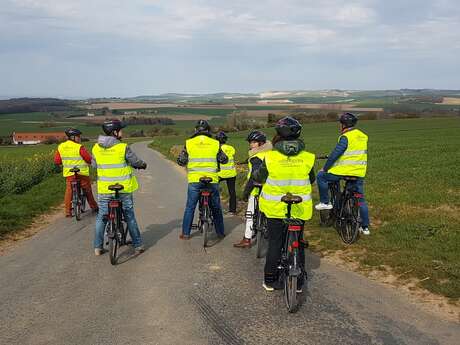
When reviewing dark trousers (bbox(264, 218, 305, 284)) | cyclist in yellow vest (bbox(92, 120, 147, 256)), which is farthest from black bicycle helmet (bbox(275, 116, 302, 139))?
cyclist in yellow vest (bbox(92, 120, 147, 256))

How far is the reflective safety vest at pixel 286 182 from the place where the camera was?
5168mm

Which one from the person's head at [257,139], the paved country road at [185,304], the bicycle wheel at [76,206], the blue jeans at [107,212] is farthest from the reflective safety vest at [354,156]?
the bicycle wheel at [76,206]

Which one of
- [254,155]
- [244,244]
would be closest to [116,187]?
[254,155]

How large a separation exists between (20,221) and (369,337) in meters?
8.39

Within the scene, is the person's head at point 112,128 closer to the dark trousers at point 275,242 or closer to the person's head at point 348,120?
the dark trousers at point 275,242

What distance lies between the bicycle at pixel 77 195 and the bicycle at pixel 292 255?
6872mm

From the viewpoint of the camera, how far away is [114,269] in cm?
671

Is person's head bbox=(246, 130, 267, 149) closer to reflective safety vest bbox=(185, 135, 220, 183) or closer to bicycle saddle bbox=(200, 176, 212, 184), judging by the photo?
reflective safety vest bbox=(185, 135, 220, 183)

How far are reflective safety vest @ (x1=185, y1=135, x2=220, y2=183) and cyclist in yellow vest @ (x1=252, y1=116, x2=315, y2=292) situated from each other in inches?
106

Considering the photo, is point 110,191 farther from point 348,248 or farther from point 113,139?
point 348,248

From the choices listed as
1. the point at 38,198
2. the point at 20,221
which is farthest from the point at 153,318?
the point at 38,198

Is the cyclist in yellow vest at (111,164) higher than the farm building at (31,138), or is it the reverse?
the cyclist in yellow vest at (111,164)

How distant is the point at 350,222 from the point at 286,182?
10.0 ft

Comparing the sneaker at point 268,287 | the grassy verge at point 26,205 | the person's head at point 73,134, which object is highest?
the person's head at point 73,134
